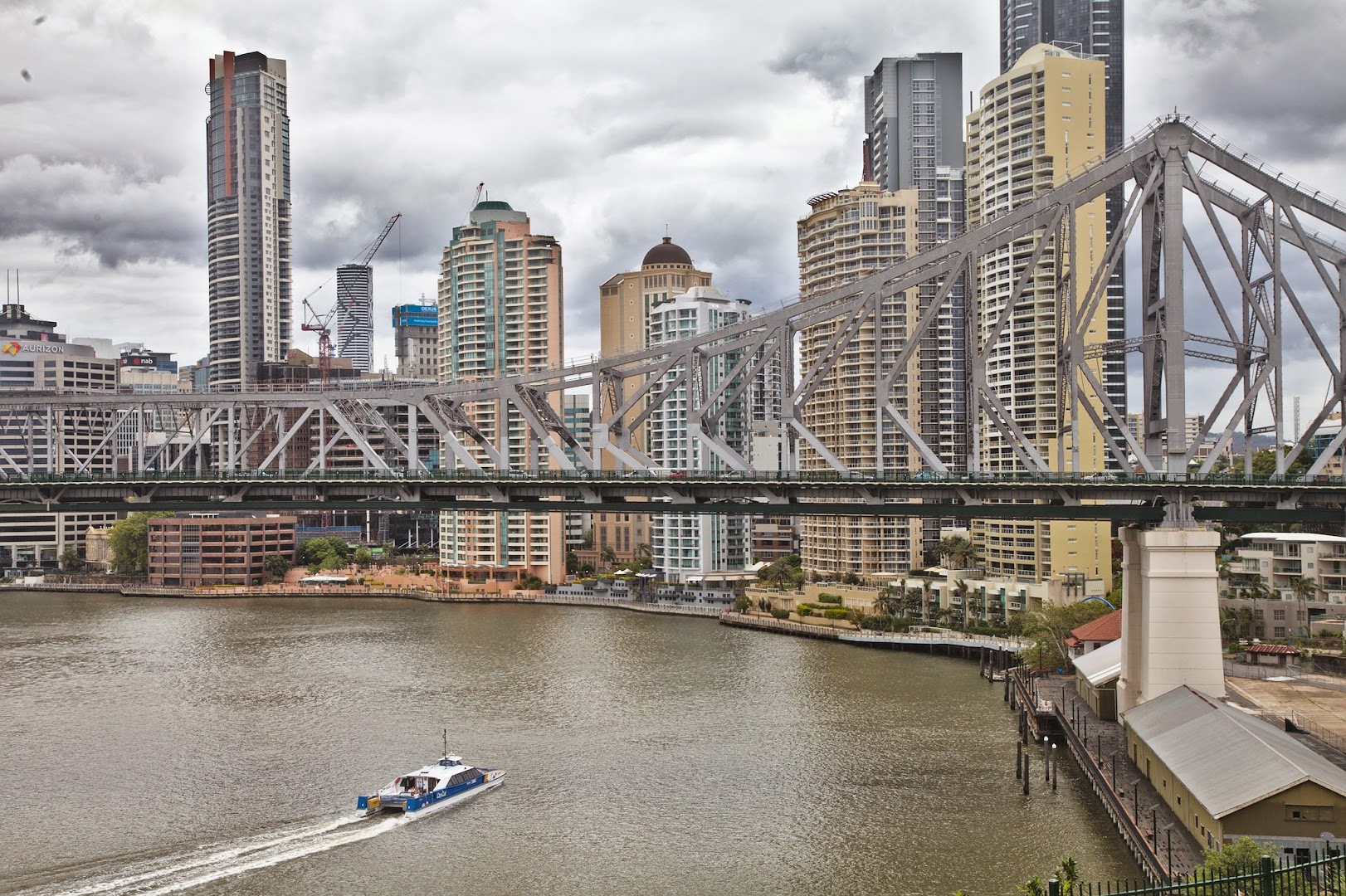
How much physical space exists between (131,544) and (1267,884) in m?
111

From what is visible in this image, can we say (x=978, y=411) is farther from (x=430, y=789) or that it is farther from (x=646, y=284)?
(x=646, y=284)

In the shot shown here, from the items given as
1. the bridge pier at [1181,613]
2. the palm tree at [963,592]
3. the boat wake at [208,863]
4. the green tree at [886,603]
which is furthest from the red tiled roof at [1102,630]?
the boat wake at [208,863]

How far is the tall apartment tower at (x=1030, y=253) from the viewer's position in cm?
7431

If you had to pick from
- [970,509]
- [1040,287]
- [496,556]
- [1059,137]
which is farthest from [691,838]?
[496,556]

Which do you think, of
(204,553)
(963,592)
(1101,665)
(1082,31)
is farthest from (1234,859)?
(1082,31)

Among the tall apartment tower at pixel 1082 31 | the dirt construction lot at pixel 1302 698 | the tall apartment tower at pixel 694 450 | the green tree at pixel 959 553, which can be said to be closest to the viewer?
the dirt construction lot at pixel 1302 698

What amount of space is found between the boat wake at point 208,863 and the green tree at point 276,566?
3117 inches

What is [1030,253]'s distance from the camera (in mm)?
77000

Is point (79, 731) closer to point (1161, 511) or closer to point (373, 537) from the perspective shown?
point (1161, 511)

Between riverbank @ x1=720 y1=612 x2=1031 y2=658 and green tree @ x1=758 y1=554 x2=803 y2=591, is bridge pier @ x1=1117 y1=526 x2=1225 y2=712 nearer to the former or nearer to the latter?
riverbank @ x1=720 y1=612 x2=1031 y2=658

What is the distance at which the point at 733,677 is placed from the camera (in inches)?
2088

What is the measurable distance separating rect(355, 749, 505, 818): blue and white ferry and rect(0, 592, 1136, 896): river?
1.93ft

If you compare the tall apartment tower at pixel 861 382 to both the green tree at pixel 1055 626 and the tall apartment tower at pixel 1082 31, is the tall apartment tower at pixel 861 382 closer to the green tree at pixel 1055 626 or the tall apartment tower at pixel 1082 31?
the green tree at pixel 1055 626

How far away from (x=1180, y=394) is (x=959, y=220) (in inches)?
2457
